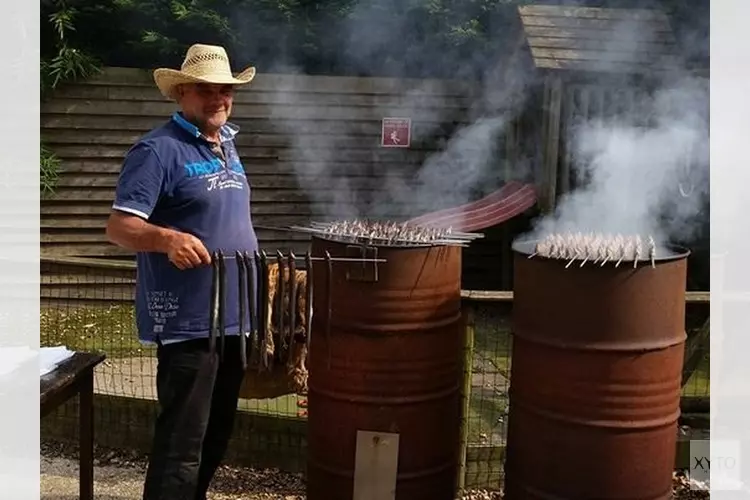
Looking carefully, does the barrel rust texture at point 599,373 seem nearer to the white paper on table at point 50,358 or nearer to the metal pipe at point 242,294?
the metal pipe at point 242,294

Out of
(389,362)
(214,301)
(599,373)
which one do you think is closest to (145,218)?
(214,301)

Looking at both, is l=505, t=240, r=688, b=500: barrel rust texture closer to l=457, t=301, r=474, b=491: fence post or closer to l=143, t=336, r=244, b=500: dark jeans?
l=457, t=301, r=474, b=491: fence post

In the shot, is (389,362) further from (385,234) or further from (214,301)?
(214,301)

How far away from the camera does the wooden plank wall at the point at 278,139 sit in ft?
26.3

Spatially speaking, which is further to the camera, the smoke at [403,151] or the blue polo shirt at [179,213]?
the smoke at [403,151]

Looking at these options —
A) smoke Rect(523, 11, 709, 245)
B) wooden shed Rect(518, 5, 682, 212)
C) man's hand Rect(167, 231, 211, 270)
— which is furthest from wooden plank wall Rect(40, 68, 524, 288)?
man's hand Rect(167, 231, 211, 270)

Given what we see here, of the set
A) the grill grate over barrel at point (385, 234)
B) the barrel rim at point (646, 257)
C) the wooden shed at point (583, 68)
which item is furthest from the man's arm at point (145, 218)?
the wooden shed at point (583, 68)

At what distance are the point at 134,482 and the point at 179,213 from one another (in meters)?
1.70

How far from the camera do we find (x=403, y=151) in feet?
27.3

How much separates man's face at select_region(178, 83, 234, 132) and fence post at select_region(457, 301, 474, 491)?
1.35m

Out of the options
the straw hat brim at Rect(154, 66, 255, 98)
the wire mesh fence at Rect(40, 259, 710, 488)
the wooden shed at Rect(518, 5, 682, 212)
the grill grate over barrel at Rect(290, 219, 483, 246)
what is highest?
the wooden shed at Rect(518, 5, 682, 212)

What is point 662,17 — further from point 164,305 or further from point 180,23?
point 164,305
